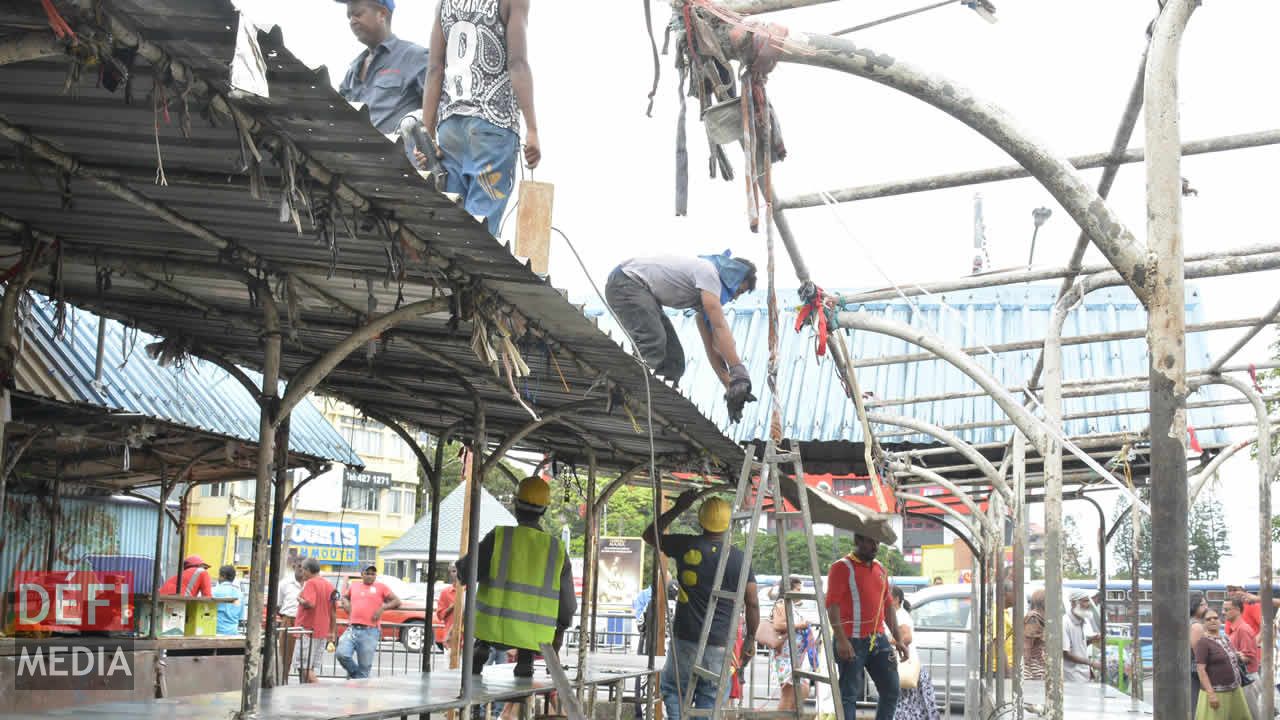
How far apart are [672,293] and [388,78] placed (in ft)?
7.91

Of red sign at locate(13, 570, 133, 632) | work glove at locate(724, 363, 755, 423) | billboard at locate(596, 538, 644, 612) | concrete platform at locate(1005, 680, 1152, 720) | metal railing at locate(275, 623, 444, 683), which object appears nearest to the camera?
work glove at locate(724, 363, 755, 423)

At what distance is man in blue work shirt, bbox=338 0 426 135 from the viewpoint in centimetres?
754

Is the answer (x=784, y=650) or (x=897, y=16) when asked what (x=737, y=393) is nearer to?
(x=897, y=16)

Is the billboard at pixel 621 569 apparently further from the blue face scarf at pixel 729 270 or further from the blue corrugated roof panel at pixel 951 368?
the blue face scarf at pixel 729 270

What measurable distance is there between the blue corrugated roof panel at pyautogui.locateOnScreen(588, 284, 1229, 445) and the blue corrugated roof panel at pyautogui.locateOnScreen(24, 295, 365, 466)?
559cm

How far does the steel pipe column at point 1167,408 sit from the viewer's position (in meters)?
4.11

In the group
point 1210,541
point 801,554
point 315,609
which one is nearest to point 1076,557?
point 1210,541

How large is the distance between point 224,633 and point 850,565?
29.8 feet

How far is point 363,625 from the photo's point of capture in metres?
15.8

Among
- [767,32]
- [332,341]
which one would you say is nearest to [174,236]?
[332,341]

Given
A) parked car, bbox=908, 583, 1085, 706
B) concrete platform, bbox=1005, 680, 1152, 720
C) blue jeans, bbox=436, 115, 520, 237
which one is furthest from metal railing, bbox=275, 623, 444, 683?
parked car, bbox=908, 583, 1085, 706

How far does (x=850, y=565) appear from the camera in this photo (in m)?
10.6

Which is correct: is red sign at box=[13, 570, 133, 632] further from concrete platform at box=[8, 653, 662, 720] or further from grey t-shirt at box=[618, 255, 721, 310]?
grey t-shirt at box=[618, 255, 721, 310]

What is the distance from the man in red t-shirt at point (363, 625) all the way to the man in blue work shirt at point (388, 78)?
9.18 m
